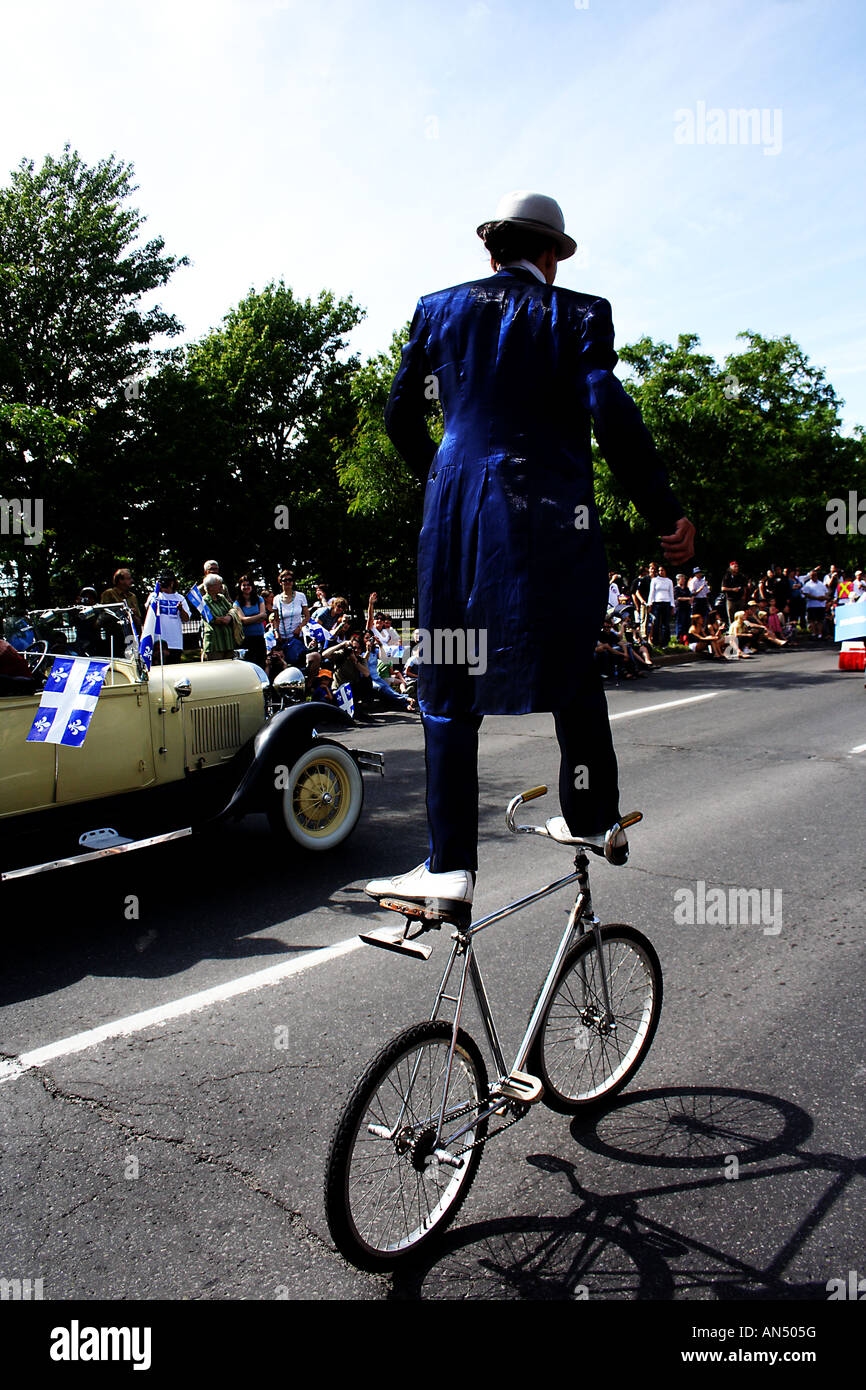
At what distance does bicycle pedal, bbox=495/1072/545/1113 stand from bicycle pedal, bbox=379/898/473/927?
16.6 inches

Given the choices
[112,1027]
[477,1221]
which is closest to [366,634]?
[112,1027]

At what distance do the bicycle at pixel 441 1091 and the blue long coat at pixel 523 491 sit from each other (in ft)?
1.88

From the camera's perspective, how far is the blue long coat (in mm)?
2439

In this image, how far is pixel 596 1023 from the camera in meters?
3.19

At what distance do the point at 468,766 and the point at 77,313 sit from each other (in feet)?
89.9

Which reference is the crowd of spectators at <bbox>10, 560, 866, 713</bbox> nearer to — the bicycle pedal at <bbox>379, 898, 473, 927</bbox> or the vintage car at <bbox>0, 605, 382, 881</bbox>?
the vintage car at <bbox>0, 605, 382, 881</bbox>

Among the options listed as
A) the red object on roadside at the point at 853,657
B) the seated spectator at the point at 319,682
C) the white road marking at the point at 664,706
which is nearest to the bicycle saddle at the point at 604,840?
the white road marking at the point at 664,706

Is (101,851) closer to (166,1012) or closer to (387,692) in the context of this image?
(166,1012)

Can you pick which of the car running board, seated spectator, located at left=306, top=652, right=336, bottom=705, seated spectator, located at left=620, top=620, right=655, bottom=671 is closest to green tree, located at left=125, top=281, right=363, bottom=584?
seated spectator, located at left=620, top=620, right=655, bottom=671

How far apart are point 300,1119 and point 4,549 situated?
16844 mm

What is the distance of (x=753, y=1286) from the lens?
2406mm

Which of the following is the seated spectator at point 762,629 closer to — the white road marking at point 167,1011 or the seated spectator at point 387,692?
the seated spectator at point 387,692
